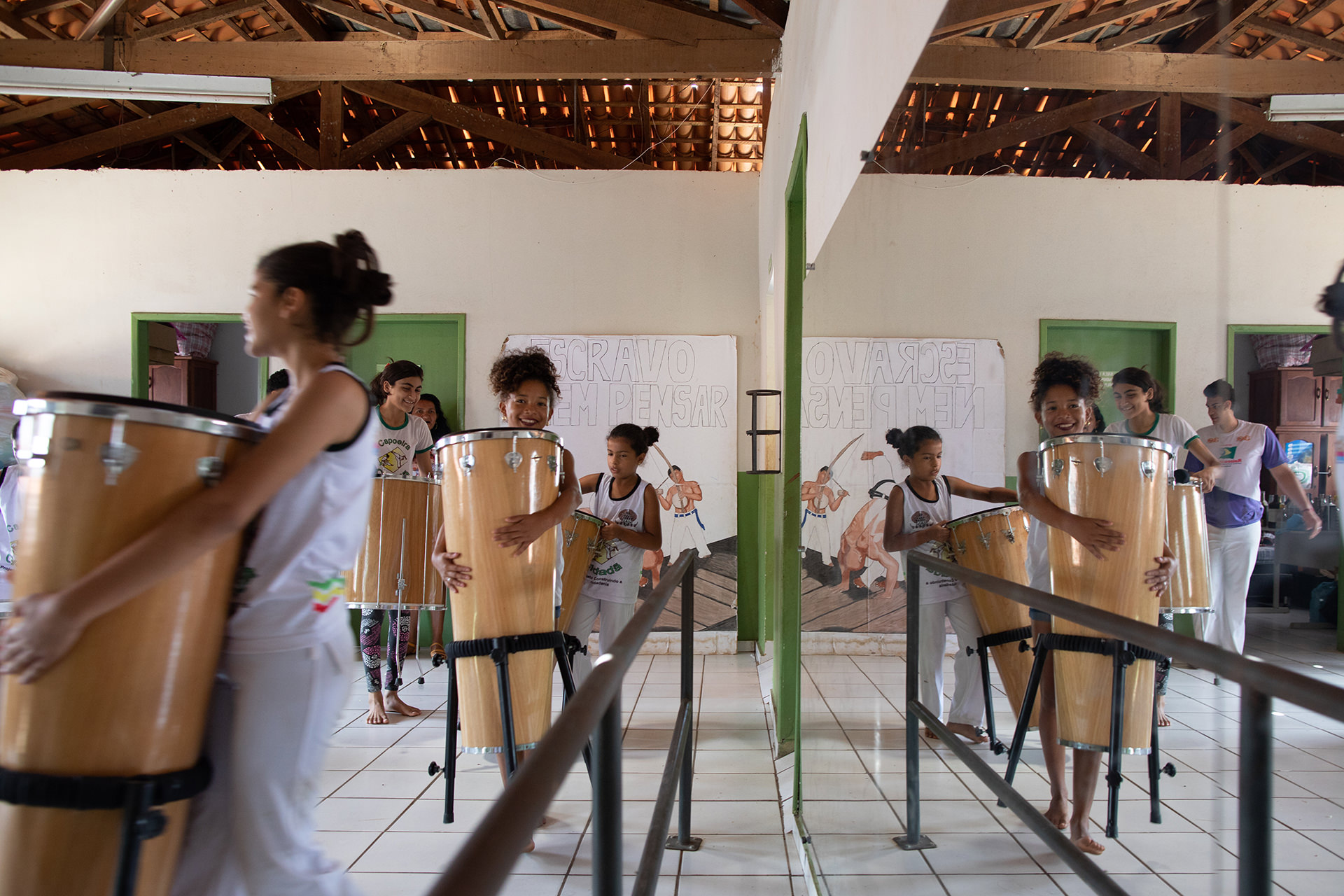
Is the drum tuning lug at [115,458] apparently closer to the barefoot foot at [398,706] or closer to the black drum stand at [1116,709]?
the black drum stand at [1116,709]

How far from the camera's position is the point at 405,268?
560 cm

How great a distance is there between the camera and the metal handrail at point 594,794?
0.42 metres

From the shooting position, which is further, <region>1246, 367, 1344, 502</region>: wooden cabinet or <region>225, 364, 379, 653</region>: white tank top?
<region>225, 364, 379, 653</region>: white tank top

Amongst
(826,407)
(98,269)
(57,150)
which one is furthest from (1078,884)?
(57,150)

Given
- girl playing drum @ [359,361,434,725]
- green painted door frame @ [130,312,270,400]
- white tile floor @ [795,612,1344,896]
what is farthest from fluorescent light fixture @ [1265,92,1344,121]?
green painted door frame @ [130,312,270,400]

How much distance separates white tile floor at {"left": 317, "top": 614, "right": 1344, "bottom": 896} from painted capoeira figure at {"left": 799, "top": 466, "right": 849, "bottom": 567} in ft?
1.07

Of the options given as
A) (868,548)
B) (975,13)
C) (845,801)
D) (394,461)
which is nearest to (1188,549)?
(975,13)

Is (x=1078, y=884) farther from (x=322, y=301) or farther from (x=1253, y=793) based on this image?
(x=322, y=301)

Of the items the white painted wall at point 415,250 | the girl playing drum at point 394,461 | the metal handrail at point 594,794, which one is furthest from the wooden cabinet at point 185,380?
the metal handrail at point 594,794

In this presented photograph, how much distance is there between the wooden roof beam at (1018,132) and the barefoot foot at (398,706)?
3683 mm

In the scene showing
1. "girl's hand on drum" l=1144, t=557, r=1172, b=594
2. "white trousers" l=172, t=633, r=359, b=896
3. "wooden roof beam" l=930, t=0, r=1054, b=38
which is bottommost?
"white trousers" l=172, t=633, r=359, b=896

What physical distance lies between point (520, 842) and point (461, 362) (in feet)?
17.6

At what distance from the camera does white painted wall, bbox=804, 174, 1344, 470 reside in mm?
357

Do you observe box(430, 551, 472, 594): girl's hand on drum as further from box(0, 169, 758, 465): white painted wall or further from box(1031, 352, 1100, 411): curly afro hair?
box(0, 169, 758, 465): white painted wall
